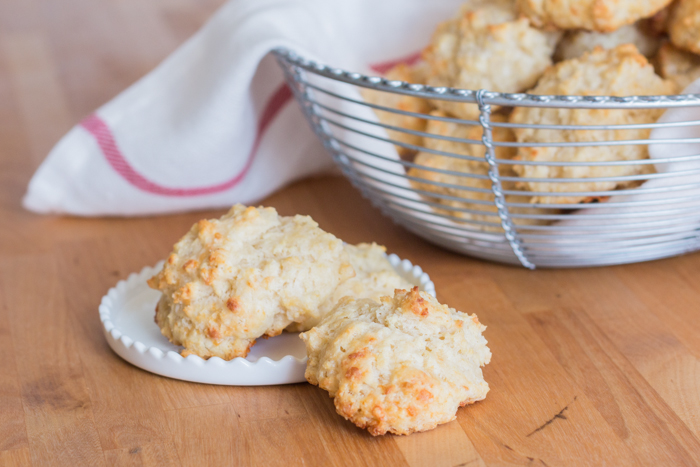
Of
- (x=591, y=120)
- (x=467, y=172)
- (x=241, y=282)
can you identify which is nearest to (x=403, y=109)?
(x=467, y=172)

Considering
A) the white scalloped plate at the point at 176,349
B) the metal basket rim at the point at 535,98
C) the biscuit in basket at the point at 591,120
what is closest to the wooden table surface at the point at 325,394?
the white scalloped plate at the point at 176,349

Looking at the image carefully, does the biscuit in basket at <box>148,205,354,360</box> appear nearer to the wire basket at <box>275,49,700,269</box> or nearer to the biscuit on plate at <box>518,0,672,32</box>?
the wire basket at <box>275,49,700,269</box>

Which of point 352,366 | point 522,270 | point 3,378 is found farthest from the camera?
point 522,270

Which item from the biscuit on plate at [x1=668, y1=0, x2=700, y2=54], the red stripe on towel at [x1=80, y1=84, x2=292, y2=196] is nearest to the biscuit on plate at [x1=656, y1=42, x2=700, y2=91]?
the biscuit on plate at [x1=668, y1=0, x2=700, y2=54]

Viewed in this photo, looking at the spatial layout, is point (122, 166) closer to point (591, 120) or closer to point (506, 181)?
point (506, 181)

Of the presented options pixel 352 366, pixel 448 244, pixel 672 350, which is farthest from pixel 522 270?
pixel 352 366

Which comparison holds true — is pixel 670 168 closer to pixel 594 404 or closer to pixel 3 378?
pixel 594 404
